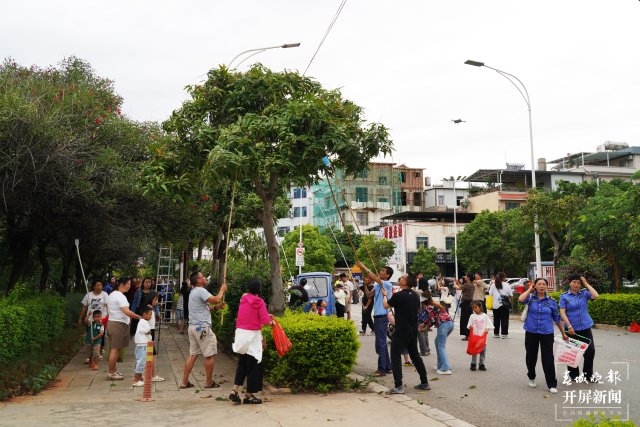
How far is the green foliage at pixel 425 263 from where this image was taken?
61250mm

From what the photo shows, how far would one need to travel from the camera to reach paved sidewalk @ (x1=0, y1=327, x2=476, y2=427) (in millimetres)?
7551

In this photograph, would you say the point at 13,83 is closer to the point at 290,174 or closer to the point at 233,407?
the point at 290,174

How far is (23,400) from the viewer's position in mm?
8852

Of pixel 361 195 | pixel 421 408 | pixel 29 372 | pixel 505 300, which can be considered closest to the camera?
pixel 421 408

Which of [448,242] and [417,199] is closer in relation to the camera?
[448,242]

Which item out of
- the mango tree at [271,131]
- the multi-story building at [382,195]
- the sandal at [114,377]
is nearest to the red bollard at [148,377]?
the sandal at [114,377]

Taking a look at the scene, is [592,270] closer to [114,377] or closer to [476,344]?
[476,344]

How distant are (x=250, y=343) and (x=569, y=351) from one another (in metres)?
4.70

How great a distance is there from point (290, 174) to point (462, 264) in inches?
2045

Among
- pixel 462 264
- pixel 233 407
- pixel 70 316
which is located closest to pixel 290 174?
pixel 233 407

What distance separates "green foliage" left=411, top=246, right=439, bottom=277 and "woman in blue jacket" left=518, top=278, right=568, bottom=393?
169 feet

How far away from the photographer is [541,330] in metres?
9.40

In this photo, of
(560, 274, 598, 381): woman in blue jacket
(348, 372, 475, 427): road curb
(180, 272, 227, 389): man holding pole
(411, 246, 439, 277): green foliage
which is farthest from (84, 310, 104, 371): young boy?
(411, 246, 439, 277): green foliage

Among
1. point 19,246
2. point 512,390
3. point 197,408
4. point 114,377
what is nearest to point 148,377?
point 197,408
